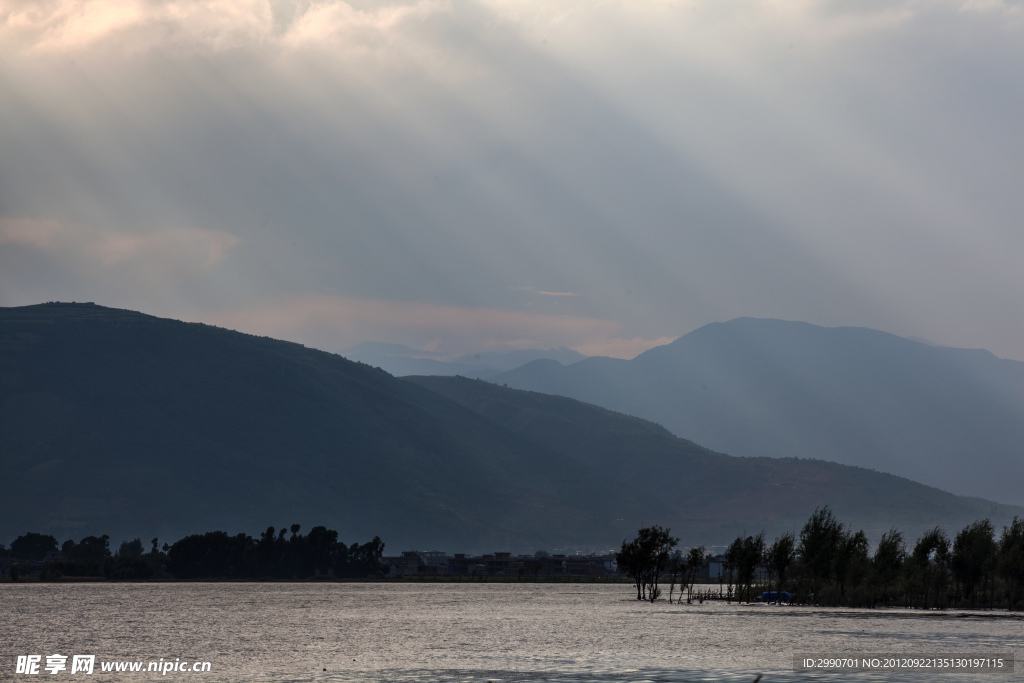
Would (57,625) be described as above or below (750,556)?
below

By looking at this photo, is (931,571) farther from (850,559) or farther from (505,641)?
(505,641)

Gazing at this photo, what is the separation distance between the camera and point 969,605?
479 feet

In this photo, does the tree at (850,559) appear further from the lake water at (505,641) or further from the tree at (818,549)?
the lake water at (505,641)

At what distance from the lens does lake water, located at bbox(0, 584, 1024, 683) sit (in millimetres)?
74125

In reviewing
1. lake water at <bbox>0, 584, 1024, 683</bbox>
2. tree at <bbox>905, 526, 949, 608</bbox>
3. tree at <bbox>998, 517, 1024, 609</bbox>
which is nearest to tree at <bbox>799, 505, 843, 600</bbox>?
lake water at <bbox>0, 584, 1024, 683</bbox>

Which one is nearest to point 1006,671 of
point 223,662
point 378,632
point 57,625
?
point 223,662

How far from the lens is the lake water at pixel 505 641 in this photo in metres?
74.1

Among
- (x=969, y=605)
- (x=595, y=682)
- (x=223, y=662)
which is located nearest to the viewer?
(x=595, y=682)

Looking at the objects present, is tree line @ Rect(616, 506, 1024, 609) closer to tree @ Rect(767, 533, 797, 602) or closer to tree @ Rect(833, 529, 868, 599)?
tree @ Rect(767, 533, 797, 602)

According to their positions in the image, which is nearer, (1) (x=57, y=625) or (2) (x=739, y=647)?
(2) (x=739, y=647)

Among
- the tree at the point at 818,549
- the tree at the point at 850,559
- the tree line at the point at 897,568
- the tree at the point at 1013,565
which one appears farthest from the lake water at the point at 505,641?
the tree at the point at 1013,565

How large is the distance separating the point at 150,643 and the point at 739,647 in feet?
183

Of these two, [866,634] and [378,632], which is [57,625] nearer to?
[378,632]

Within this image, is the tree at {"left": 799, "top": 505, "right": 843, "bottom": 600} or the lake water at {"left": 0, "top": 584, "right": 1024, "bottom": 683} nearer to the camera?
the lake water at {"left": 0, "top": 584, "right": 1024, "bottom": 683}
